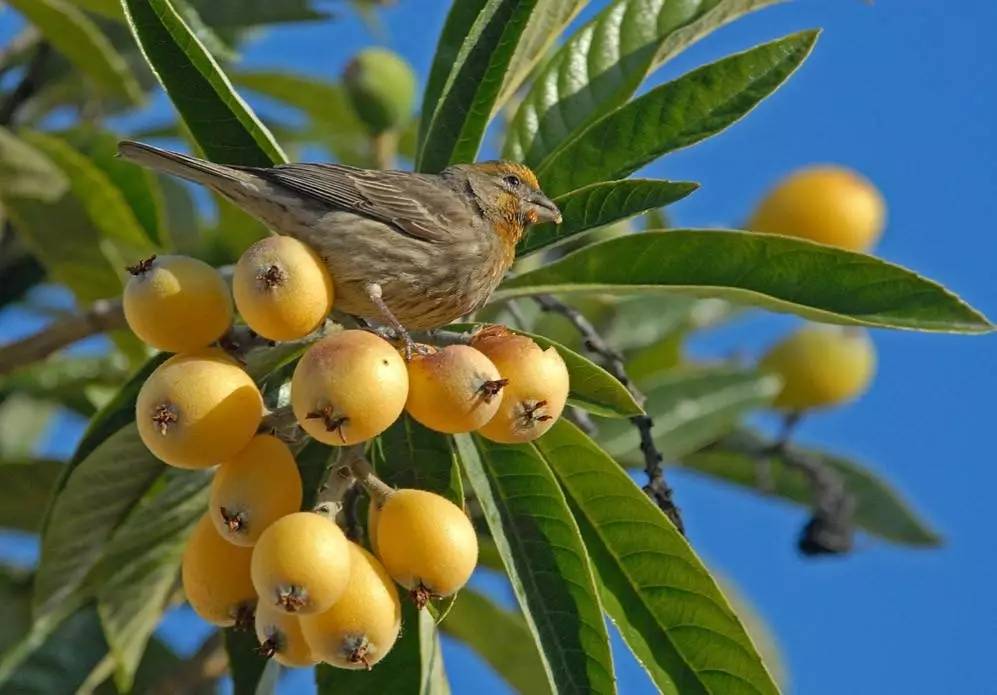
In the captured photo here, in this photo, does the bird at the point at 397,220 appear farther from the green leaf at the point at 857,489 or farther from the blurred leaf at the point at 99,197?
the green leaf at the point at 857,489

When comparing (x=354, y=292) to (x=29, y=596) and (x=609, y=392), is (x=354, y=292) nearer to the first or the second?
(x=609, y=392)

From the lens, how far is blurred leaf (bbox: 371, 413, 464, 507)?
272 centimetres

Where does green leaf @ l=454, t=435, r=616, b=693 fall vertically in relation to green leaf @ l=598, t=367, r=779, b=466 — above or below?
above

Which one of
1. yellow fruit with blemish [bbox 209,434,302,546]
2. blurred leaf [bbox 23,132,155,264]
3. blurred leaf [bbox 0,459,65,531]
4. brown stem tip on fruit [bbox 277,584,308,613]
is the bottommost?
blurred leaf [bbox 0,459,65,531]

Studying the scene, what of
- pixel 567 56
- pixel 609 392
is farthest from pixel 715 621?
pixel 567 56

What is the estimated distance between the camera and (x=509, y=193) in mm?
3195

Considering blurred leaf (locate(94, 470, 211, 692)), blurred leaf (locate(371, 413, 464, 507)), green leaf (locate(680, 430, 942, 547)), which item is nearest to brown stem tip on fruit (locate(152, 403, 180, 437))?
blurred leaf (locate(371, 413, 464, 507))

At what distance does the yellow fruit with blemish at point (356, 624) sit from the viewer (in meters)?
2.24

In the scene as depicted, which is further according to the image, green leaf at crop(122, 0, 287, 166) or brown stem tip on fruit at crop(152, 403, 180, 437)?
green leaf at crop(122, 0, 287, 166)

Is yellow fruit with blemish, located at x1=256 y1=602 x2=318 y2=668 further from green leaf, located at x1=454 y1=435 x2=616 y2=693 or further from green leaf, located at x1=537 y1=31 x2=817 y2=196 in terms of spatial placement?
green leaf, located at x1=537 y1=31 x2=817 y2=196

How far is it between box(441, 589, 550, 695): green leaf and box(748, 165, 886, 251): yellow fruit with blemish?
4.76 ft

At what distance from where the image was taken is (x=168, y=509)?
10.2ft

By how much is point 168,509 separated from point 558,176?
1104 mm

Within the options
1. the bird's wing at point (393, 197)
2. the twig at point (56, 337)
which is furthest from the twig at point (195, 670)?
the bird's wing at point (393, 197)
